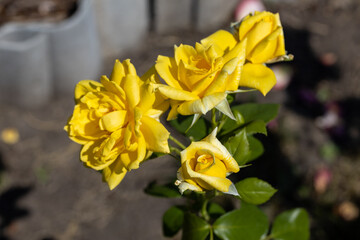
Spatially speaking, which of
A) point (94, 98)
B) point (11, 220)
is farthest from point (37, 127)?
point (94, 98)

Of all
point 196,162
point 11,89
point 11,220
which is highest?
point 196,162

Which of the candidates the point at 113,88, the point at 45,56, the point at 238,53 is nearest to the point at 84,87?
the point at 113,88

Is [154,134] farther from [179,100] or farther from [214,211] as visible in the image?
[214,211]

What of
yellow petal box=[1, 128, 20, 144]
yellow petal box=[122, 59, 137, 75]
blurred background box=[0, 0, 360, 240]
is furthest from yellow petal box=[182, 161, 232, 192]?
yellow petal box=[1, 128, 20, 144]

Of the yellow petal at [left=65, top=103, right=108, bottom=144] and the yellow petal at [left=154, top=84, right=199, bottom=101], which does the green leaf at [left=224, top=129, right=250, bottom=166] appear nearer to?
the yellow petal at [left=154, top=84, right=199, bottom=101]

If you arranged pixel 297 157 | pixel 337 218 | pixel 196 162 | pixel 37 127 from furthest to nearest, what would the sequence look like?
pixel 37 127, pixel 297 157, pixel 337 218, pixel 196 162

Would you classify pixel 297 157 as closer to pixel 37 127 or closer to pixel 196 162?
pixel 37 127

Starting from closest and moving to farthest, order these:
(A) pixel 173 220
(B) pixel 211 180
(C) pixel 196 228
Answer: (B) pixel 211 180 < (C) pixel 196 228 < (A) pixel 173 220
